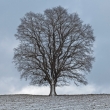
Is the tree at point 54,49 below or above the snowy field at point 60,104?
above

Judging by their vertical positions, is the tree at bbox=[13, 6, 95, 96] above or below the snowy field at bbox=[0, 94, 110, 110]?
above

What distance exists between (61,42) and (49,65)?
2.83 m

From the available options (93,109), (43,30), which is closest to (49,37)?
(43,30)

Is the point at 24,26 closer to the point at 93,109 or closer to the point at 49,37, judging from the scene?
the point at 49,37

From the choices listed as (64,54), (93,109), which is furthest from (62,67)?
(93,109)

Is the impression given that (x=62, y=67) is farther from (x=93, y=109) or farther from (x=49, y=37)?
(x=93, y=109)

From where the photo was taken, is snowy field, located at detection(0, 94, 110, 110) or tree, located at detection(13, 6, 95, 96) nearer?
snowy field, located at detection(0, 94, 110, 110)

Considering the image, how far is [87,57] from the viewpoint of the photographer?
34.3m

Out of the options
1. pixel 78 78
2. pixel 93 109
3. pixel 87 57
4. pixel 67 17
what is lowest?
pixel 93 109

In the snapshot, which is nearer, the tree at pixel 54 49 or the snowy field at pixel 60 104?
the snowy field at pixel 60 104

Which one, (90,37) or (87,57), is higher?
(90,37)

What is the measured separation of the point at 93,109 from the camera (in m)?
16.0

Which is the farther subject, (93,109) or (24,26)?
(24,26)

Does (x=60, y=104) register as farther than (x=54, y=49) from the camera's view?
No
